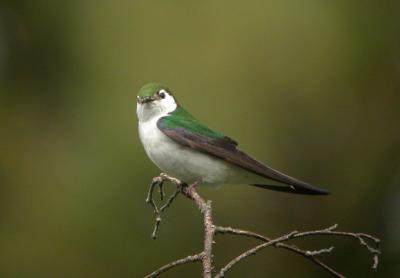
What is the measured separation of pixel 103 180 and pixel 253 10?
2.05m

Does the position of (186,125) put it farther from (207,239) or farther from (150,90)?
(207,239)

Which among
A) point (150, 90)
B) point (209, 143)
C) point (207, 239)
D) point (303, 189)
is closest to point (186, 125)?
point (209, 143)

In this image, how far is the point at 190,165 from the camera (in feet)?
14.0

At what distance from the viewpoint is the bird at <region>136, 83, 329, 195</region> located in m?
4.21

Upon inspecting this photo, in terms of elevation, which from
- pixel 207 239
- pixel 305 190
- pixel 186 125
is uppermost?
pixel 186 125

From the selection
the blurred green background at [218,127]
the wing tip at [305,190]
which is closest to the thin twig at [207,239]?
the wing tip at [305,190]

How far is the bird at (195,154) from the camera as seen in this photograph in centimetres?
421

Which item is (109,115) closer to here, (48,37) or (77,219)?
(77,219)

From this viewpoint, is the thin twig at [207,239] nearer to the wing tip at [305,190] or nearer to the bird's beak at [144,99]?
the wing tip at [305,190]

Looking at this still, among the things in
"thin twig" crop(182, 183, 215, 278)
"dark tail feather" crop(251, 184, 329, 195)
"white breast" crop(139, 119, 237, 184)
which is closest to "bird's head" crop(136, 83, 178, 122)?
"white breast" crop(139, 119, 237, 184)

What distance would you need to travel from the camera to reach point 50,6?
927 cm

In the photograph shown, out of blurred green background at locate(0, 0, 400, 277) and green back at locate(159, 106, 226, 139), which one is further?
blurred green background at locate(0, 0, 400, 277)

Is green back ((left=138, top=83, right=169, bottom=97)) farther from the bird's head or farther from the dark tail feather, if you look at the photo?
the dark tail feather

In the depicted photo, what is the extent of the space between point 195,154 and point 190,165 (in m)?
0.08
